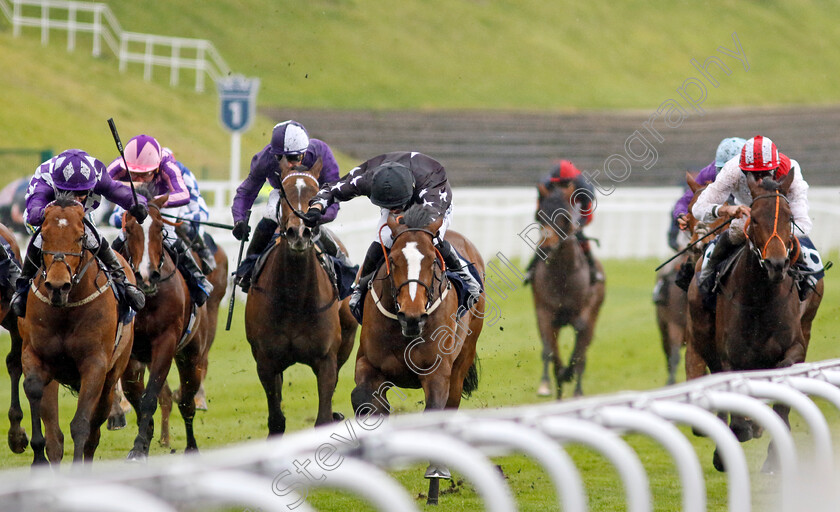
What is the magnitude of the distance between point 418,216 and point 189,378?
2581 mm

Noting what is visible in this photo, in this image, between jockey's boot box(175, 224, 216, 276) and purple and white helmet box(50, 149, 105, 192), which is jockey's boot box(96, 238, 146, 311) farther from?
jockey's boot box(175, 224, 216, 276)

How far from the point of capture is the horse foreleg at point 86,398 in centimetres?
591

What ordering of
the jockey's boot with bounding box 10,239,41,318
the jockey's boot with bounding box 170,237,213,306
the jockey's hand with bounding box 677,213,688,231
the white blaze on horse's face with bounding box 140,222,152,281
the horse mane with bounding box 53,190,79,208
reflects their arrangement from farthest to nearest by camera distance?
the jockey's hand with bounding box 677,213,688,231 < the jockey's boot with bounding box 170,237,213,306 < the white blaze on horse's face with bounding box 140,222,152,281 < the jockey's boot with bounding box 10,239,41,318 < the horse mane with bounding box 53,190,79,208

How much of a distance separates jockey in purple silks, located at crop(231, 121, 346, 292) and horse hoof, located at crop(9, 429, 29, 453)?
1.54 m

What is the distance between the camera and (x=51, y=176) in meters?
6.03

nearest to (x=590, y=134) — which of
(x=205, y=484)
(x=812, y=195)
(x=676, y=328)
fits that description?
(x=812, y=195)

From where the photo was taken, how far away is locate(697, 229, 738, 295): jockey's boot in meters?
6.81

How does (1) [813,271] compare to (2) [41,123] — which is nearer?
(1) [813,271]

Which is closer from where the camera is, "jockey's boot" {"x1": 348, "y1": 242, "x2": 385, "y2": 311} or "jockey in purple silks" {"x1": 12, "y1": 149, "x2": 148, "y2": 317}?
"jockey in purple silks" {"x1": 12, "y1": 149, "x2": 148, "y2": 317}

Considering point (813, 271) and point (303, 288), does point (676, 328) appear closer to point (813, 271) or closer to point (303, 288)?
point (813, 271)

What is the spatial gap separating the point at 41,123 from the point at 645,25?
27020 millimetres

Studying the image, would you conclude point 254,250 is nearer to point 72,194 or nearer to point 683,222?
point 72,194

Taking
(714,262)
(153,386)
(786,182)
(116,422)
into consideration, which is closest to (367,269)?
(153,386)

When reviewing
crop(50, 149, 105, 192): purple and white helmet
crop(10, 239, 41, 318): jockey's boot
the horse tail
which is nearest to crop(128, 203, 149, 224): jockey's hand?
crop(50, 149, 105, 192): purple and white helmet
